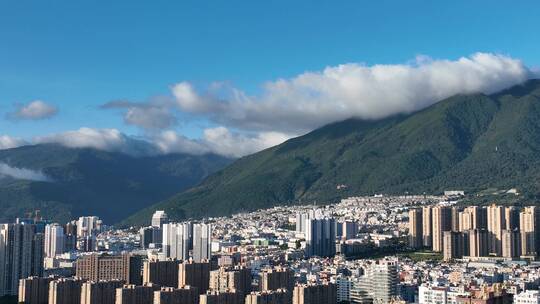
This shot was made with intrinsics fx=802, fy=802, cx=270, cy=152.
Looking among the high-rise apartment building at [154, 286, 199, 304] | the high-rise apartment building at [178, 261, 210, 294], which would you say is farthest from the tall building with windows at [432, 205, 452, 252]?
the high-rise apartment building at [154, 286, 199, 304]

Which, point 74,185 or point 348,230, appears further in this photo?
point 74,185

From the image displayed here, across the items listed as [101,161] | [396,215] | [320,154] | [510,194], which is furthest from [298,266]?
[101,161]

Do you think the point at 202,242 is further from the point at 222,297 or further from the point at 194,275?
the point at 222,297

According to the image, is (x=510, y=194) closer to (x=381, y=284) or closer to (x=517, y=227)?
(x=517, y=227)

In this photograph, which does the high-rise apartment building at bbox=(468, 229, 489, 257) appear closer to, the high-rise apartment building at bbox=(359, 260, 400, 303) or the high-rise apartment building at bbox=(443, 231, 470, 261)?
the high-rise apartment building at bbox=(443, 231, 470, 261)

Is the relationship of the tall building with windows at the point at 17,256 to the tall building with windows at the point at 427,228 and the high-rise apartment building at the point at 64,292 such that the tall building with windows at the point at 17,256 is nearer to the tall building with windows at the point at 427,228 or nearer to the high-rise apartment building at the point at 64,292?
the high-rise apartment building at the point at 64,292

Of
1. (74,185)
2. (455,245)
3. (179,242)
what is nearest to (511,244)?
(455,245)
